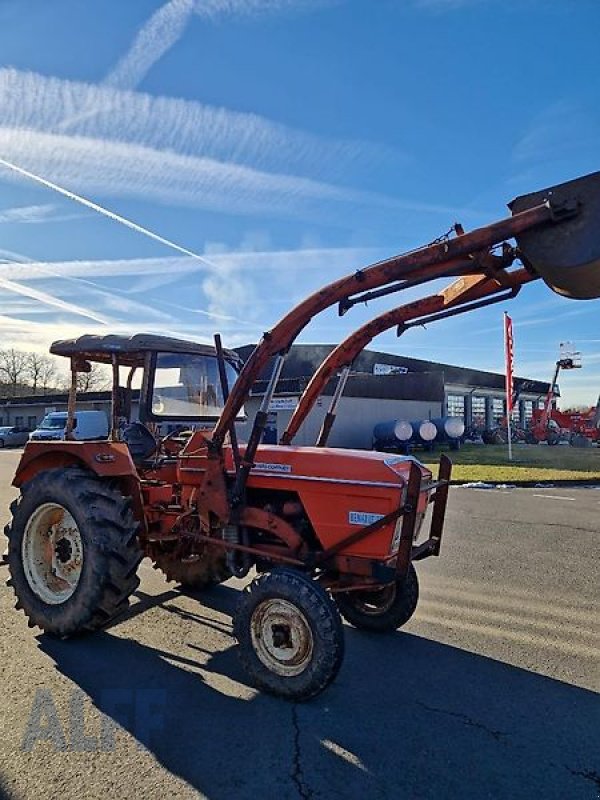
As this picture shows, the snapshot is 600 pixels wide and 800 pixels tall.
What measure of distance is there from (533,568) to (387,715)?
13.1 feet

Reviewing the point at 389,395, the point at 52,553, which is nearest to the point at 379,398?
the point at 389,395

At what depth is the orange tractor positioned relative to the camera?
3.43m

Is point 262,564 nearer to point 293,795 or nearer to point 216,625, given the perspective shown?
point 216,625

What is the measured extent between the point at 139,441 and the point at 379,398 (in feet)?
80.1

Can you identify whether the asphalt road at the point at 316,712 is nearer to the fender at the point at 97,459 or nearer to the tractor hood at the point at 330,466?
the fender at the point at 97,459

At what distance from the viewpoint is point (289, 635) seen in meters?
3.57

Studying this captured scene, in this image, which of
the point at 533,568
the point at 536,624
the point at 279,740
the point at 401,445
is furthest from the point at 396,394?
the point at 279,740

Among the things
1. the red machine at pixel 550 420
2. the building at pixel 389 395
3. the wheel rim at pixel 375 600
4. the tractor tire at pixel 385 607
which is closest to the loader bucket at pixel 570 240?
the tractor tire at pixel 385 607

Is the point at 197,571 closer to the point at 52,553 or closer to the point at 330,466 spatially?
the point at 52,553

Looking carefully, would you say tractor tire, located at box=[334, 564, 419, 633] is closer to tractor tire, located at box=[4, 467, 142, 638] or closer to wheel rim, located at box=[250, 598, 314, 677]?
wheel rim, located at box=[250, 598, 314, 677]

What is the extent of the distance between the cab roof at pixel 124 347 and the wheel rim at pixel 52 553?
1302mm

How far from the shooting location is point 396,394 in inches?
1193

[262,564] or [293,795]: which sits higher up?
[262,564]

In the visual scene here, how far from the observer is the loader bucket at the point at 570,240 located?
3143 mm
